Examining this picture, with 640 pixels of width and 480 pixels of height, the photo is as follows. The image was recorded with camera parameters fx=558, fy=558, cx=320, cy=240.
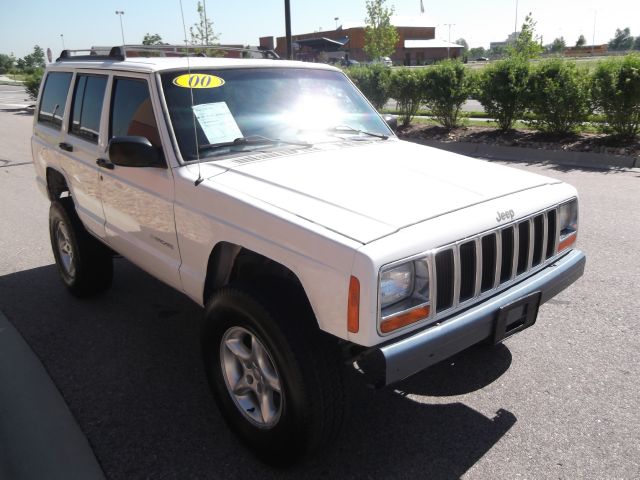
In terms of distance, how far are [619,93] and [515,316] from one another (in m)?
9.08

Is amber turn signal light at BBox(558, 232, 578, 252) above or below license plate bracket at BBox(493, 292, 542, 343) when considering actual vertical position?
above

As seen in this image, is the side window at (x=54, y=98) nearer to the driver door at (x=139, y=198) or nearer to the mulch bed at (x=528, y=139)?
the driver door at (x=139, y=198)

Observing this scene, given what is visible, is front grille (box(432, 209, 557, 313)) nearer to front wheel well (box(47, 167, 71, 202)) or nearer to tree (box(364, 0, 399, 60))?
front wheel well (box(47, 167, 71, 202))

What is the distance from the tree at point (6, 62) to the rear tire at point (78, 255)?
92581 millimetres

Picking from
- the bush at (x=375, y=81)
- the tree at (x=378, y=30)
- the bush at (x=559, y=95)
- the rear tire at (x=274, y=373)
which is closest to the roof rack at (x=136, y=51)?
the rear tire at (x=274, y=373)

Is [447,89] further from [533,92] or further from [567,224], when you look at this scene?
[567,224]

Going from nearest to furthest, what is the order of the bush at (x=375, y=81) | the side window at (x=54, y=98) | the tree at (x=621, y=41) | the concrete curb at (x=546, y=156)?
1. the side window at (x=54, y=98)
2. the concrete curb at (x=546, y=156)
3. the bush at (x=375, y=81)
4. the tree at (x=621, y=41)

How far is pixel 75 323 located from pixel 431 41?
9512 centimetres

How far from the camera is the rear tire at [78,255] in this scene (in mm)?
4547

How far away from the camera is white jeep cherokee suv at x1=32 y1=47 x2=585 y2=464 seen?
2.34 meters

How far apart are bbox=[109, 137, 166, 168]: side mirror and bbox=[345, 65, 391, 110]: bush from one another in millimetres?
13220

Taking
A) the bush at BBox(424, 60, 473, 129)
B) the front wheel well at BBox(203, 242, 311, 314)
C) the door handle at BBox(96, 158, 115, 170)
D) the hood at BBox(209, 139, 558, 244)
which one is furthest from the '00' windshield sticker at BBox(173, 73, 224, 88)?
the bush at BBox(424, 60, 473, 129)

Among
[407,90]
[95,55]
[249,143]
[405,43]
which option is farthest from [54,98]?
[405,43]

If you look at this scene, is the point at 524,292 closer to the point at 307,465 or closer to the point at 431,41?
the point at 307,465
